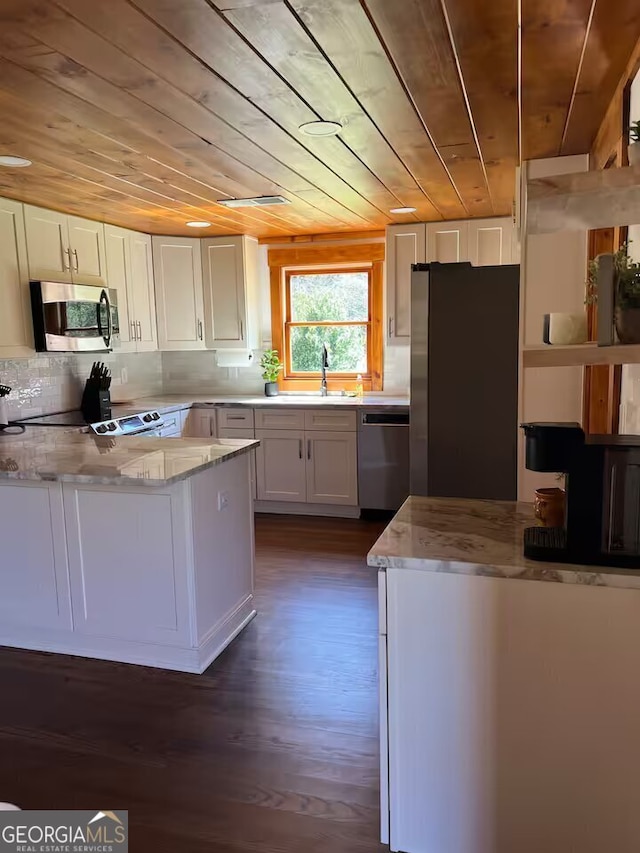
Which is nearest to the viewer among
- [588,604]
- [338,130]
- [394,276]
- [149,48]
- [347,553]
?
[588,604]

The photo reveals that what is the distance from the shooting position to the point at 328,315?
556cm

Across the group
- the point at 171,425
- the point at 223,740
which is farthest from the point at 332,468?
the point at 223,740

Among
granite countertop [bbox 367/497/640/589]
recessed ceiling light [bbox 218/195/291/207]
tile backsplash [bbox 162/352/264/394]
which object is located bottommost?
granite countertop [bbox 367/497/640/589]

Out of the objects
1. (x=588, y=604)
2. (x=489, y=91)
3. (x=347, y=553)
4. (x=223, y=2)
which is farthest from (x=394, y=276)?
(x=588, y=604)

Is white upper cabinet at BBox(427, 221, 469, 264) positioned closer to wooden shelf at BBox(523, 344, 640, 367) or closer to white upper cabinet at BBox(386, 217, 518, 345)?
white upper cabinet at BBox(386, 217, 518, 345)

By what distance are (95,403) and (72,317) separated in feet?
2.13

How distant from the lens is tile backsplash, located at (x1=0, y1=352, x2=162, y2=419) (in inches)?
166

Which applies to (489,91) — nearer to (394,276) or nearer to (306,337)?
(394,276)

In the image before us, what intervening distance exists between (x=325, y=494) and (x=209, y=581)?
2242mm

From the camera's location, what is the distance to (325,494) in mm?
4961

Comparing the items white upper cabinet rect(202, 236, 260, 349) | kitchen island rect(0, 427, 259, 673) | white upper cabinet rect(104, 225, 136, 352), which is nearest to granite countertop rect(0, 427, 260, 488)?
kitchen island rect(0, 427, 259, 673)

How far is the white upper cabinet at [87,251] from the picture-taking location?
4.20 meters

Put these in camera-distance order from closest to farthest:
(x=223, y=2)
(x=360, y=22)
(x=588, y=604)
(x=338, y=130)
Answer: (x=588, y=604)
(x=223, y=2)
(x=360, y=22)
(x=338, y=130)

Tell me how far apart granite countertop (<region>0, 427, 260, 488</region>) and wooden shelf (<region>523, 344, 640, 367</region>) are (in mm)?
1469
